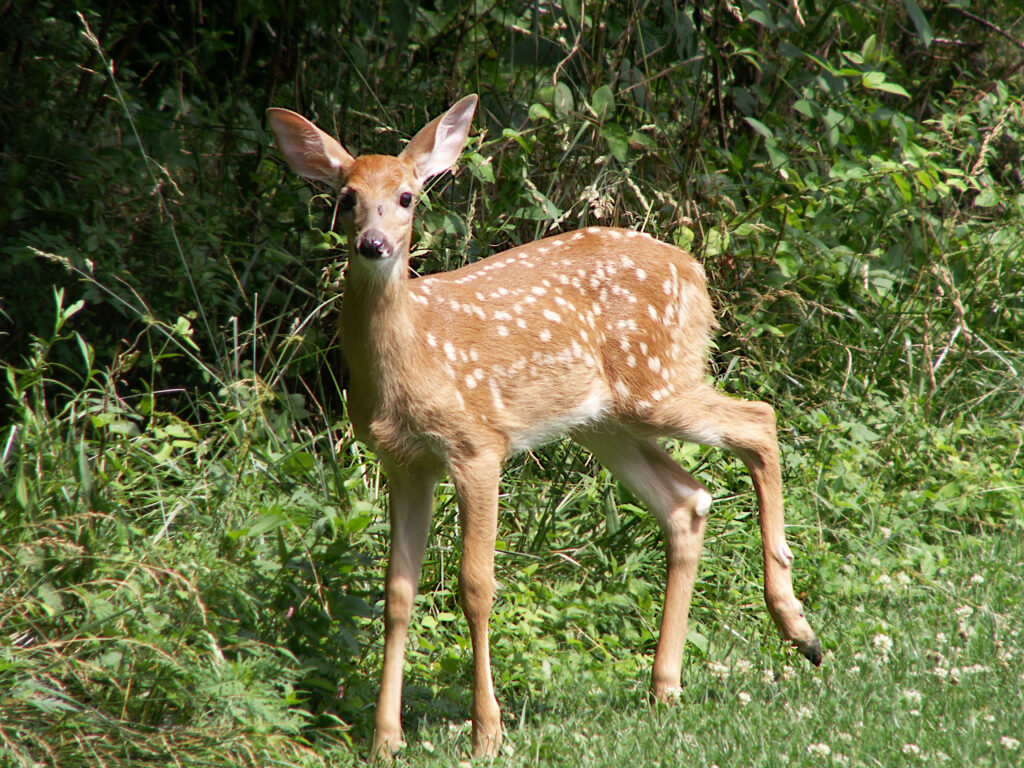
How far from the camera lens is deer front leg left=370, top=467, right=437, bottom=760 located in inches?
149

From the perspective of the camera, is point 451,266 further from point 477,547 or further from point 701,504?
point 477,547

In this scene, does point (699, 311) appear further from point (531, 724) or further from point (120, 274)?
point (120, 274)

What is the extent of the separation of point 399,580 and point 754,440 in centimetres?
145

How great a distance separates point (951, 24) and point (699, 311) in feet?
13.0

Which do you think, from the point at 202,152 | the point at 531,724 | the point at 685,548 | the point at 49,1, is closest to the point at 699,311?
the point at 685,548

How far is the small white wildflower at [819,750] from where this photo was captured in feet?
10.6

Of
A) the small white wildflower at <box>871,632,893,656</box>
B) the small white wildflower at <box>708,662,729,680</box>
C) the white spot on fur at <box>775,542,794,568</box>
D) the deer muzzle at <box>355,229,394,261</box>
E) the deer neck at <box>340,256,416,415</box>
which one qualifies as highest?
the deer muzzle at <box>355,229,394,261</box>

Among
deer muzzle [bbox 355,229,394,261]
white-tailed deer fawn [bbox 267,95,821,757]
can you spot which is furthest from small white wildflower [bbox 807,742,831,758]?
deer muzzle [bbox 355,229,394,261]

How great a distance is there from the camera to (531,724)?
3.97m

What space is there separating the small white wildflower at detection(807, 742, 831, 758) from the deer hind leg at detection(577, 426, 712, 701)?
2.93ft

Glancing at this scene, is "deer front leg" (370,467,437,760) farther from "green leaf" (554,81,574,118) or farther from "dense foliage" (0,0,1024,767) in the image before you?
"green leaf" (554,81,574,118)

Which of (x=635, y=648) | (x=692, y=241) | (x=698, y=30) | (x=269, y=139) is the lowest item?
(x=635, y=648)

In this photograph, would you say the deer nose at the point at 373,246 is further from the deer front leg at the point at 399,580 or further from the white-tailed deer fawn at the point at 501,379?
the deer front leg at the point at 399,580

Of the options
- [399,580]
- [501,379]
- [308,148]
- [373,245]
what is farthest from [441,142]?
[399,580]
